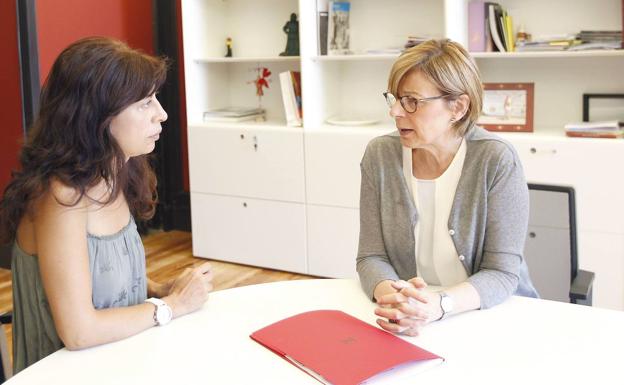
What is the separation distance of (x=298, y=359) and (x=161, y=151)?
11.9 feet

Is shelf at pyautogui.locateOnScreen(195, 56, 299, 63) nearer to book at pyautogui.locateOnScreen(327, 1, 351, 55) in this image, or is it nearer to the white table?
book at pyautogui.locateOnScreen(327, 1, 351, 55)

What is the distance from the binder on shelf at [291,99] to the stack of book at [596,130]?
1.39 meters

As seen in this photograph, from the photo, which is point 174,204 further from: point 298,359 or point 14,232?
point 298,359

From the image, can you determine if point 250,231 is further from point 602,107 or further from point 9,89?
point 602,107

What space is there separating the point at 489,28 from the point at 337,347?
2433 mm

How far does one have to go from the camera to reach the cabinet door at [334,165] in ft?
12.0

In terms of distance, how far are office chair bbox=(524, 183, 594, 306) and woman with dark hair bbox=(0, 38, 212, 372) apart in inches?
40.7

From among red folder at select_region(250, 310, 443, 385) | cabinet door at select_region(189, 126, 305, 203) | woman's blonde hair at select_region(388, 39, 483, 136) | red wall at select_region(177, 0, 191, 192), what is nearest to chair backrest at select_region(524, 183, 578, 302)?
woman's blonde hair at select_region(388, 39, 483, 136)

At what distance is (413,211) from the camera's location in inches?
72.7

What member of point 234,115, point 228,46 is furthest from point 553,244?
point 228,46

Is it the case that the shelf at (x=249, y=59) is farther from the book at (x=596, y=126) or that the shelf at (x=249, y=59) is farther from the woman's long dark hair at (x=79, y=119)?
the woman's long dark hair at (x=79, y=119)

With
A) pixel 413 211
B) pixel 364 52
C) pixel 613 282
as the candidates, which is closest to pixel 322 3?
pixel 364 52

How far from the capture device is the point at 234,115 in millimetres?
4141

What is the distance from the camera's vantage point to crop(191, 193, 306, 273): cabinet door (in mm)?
3953
